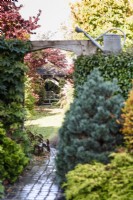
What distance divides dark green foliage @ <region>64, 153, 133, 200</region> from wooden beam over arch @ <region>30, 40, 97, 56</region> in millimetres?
3517

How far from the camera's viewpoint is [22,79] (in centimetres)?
782

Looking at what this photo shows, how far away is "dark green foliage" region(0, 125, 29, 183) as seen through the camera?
6398mm

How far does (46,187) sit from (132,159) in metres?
2.55

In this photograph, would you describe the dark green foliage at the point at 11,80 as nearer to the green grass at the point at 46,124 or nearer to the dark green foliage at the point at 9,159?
the dark green foliage at the point at 9,159

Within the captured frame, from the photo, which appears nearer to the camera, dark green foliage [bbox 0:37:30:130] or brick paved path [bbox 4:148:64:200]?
brick paved path [bbox 4:148:64:200]

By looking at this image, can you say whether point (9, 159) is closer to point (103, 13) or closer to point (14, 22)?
point (14, 22)

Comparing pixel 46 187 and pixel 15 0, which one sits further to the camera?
pixel 15 0

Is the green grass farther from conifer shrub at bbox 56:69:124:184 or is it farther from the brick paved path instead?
conifer shrub at bbox 56:69:124:184

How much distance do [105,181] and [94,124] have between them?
929 millimetres

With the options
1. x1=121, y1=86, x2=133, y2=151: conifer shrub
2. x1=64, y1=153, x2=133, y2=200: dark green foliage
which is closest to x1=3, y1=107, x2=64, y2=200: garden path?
x1=64, y1=153, x2=133, y2=200: dark green foliage

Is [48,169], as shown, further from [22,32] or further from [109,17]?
[109,17]

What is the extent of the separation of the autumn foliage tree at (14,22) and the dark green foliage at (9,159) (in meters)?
2.97

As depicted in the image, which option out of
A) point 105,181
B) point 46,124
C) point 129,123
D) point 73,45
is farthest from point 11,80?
point 46,124

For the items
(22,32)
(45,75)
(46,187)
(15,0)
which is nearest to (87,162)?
(46,187)
